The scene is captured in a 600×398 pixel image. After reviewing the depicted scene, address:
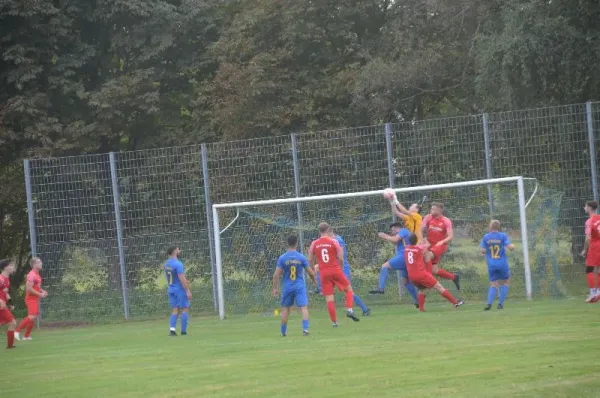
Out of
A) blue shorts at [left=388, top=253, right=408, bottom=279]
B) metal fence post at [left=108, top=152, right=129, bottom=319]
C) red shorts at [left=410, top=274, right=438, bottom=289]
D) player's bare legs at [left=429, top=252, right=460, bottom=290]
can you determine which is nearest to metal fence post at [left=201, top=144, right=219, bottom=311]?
metal fence post at [left=108, top=152, right=129, bottom=319]

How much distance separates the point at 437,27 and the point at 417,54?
151cm

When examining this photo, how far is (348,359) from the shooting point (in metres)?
13.6

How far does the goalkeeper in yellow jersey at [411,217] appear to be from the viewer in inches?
867

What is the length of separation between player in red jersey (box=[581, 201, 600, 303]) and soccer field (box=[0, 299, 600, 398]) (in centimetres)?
72

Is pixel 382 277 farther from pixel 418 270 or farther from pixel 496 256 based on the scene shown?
pixel 496 256

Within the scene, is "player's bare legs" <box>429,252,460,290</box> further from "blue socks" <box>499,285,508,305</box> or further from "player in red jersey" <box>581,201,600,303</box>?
"player in red jersey" <box>581,201,600,303</box>

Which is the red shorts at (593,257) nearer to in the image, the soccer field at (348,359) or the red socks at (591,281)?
the red socks at (591,281)

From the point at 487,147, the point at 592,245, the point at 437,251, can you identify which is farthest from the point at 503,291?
the point at 487,147

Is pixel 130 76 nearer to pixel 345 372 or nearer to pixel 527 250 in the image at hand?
pixel 527 250

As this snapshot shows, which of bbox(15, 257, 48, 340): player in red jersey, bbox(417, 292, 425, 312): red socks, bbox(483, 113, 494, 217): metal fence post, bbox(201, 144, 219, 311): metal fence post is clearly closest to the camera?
bbox(417, 292, 425, 312): red socks

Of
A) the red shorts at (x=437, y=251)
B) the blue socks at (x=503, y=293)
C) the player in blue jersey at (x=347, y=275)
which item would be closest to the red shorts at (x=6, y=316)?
the player in blue jersey at (x=347, y=275)

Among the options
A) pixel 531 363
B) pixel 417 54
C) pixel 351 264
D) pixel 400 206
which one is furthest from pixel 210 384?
pixel 417 54

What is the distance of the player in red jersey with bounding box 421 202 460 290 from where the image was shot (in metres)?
22.1

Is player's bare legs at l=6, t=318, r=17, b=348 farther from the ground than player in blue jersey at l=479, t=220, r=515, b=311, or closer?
closer
